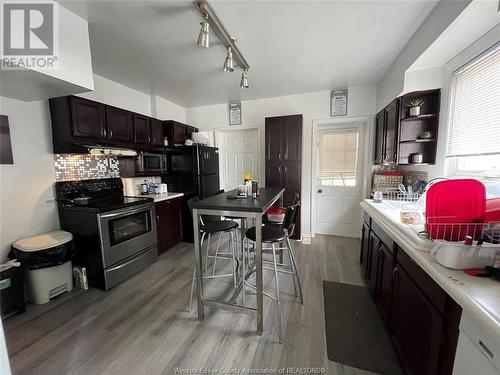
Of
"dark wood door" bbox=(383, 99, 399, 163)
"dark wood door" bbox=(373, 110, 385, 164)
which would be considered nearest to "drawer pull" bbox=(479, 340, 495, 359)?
"dark wood door" bbox=(383, 99, 399, 163)

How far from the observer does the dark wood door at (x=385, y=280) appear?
1.50 metres

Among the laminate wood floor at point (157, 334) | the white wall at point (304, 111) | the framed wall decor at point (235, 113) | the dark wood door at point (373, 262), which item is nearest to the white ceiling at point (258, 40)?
the white wall at point (304, 111)

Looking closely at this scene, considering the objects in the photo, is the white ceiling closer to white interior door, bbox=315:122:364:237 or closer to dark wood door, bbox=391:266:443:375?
white interior door, bbox=315:122:364:237

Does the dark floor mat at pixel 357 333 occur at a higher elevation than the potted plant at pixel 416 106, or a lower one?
lower

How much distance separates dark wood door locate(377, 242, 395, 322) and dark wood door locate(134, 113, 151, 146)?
331cm

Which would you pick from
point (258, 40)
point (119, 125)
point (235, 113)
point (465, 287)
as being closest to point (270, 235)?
point (465, 287)

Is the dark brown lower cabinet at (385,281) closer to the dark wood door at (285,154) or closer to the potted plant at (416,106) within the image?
the potted plant at (416,106)

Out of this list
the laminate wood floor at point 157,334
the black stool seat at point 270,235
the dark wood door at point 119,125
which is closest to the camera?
the laminate wood floor at point 157,334

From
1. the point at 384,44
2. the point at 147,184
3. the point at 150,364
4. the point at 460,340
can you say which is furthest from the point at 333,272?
the point at 147,184

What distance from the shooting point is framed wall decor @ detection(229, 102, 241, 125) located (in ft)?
12.8

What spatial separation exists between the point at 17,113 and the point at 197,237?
227 cm

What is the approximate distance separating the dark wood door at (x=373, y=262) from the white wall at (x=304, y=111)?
1658mm

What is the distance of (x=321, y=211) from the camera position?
378 cm

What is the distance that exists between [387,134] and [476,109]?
0.94 metres
